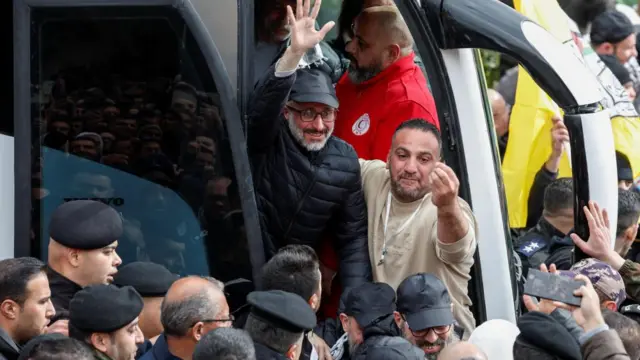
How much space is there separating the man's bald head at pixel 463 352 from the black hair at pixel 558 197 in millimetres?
2852

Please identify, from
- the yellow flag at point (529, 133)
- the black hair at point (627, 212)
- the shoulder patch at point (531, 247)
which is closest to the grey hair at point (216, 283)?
the shoulder patch at point (531, 247)

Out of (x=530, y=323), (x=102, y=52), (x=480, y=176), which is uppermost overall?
(x=102, y=52)

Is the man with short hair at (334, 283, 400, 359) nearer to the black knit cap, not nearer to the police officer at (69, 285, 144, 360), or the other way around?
the black knit cap

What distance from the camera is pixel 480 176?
6629mm

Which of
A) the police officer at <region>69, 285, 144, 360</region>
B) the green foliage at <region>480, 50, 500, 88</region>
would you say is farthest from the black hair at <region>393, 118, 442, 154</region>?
the green foliage at <region>480, 50, 500, 88</region>

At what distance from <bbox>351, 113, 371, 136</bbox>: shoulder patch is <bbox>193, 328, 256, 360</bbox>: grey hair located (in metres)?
2.21

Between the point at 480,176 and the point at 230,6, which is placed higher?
the point at 230,6

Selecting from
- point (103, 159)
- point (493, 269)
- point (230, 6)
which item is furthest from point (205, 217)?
point (493, 269)

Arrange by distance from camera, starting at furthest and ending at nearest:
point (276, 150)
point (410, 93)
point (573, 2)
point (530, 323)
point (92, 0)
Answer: point (573, 2) → point (410, 93) → point (276, 150) → point (92, 0) → point (530, 323)

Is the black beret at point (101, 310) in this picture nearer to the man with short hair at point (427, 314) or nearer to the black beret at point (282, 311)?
the black beret at point (282, 311)

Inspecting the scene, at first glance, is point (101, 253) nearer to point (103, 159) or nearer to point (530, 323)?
point (103, 159)

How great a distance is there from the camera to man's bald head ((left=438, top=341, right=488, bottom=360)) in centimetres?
554

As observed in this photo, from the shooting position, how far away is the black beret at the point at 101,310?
5.26m

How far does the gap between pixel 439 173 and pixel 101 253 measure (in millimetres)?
1362
